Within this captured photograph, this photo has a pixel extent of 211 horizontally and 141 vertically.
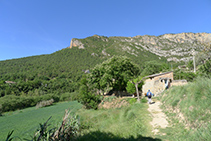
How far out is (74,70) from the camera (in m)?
95.8

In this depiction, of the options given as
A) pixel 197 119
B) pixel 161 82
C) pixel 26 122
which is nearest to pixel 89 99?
pixel 161 82

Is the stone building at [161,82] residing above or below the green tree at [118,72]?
below

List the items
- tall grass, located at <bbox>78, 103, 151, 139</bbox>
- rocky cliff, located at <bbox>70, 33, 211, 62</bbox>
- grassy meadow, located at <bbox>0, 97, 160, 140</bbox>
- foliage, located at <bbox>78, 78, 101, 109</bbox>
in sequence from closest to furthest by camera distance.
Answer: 1. grassy meadow, located at <bbox>0, 97, 160, 140</bbox>
2. tall grass, located at <bbox>78, 103, 151, 139</bbox>
3. foliage, located at <bbox>78, 78, 101, 109</bbox>
4. rocky cliff, located at <bbox>70, 33, 211, 62</bbox>

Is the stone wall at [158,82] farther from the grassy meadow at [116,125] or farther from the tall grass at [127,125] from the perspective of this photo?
the tall grass at [127,125]

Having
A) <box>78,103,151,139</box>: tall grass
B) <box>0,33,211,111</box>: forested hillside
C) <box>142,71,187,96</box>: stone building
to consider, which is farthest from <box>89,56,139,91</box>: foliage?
<box>0,33,211,111</box>: forested hillside

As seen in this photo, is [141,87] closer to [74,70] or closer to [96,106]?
[96,106]

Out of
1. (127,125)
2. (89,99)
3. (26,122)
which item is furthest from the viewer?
(26,122)

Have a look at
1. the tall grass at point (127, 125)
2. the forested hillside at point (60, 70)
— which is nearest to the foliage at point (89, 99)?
the tall grass at point (127, 125)

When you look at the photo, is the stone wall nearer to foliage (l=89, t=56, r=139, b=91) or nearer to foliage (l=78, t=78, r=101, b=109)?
foliage (l=89, t=56, r=139, b=91)

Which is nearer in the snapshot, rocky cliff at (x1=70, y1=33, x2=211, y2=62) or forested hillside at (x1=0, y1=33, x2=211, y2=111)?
forested hillside at (x1=0, y1=33, x2=211, y2=111)

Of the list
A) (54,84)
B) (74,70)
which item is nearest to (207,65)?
(54,84)

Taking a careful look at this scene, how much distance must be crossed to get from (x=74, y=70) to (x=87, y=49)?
37.0 meters

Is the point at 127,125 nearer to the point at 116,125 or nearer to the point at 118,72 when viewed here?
the point at 116,125

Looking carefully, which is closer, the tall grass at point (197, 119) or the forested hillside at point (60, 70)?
the tall grass at point (197, 119)
